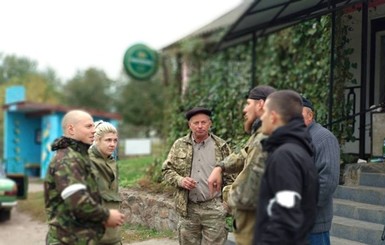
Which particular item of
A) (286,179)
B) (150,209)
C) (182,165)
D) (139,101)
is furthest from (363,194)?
(139,101)

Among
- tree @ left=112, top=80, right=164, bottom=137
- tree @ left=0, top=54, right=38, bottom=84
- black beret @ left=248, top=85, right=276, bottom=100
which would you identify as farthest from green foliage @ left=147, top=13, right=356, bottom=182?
tree @ left=0, top=54, right=38, bottom=84

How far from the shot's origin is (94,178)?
10.5 ft

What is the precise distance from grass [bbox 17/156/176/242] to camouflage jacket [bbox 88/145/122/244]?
3.35 m

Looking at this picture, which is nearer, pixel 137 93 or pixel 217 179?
pixel 217 179

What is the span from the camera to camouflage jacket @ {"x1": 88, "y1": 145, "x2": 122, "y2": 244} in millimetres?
3611

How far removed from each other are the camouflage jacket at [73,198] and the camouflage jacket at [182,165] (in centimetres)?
150

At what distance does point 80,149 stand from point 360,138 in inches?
216

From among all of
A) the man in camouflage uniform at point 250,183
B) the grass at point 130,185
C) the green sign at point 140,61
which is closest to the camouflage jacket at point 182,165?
the man in camouflage uniform at point 250,183

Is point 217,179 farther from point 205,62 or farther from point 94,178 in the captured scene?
point 205,62

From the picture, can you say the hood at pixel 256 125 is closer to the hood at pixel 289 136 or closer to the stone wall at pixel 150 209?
the hood at pixel 289 136

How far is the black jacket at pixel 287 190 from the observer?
2559 millimetres

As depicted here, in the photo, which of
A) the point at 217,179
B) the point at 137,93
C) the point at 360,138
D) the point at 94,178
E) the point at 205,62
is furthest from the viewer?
the point at 137,93

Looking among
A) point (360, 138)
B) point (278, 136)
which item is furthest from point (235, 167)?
point (360, 138)

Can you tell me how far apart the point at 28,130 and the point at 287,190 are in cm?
1890
